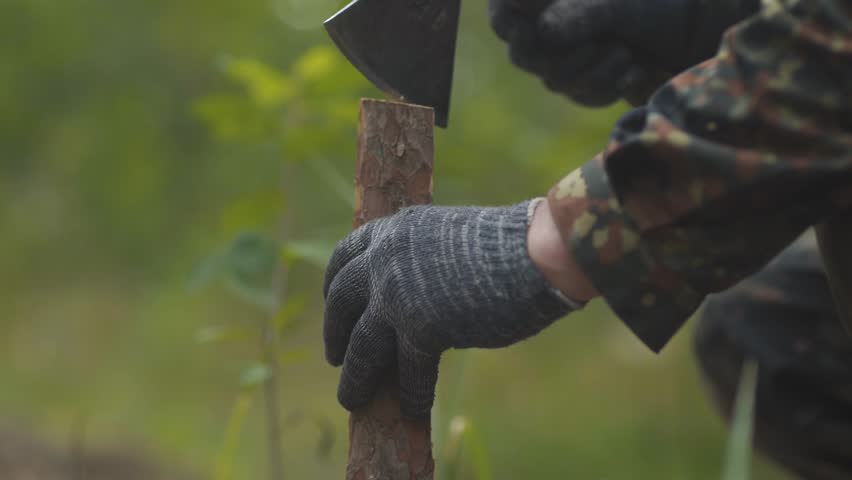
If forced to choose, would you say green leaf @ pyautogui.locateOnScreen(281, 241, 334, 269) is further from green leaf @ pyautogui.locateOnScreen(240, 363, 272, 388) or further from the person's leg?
the person's leg

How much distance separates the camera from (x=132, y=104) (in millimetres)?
4898

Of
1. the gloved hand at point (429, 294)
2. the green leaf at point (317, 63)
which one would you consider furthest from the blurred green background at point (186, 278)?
the gloved hand at point (429, 294)

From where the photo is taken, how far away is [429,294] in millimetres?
1028

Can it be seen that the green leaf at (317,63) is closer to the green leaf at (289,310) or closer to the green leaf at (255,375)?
the green leaf at (289,310)

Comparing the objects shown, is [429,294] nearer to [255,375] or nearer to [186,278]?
[255,375]

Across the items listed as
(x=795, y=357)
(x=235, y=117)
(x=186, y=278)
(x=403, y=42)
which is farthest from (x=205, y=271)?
(x=186, y=278)

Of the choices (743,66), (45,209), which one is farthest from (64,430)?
(743,66)

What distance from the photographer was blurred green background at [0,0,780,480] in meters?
3.71

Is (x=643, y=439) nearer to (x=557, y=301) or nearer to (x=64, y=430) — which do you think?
(x=64, y=430)

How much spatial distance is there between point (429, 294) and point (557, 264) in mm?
155

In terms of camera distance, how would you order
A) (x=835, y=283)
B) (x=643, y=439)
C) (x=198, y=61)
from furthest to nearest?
(x=198, y=61) < (x=643, y=439) < (x=835, y=283)

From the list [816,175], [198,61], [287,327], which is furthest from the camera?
[198,61]

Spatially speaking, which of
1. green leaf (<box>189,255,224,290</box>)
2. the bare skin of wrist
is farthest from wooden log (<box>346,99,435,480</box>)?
green leaf (<box>189,255,224,290</box>)

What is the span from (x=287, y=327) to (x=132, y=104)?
3.68m
